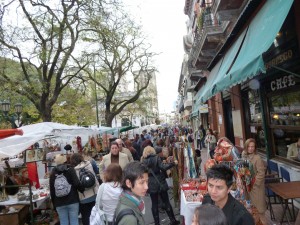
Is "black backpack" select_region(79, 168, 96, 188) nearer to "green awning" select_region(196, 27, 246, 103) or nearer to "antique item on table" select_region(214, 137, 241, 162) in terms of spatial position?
"antique item on table" select_region(214, 137, 241, 162)

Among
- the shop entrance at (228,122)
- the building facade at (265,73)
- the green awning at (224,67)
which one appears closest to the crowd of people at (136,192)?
the green awning at (224,67)

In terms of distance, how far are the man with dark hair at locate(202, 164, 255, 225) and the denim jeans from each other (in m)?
3.47

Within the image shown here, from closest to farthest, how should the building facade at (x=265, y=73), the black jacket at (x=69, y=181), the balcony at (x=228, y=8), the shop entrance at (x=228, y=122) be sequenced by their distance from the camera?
the building facade at (x=265, y=73) < the black jacket at (x=69, y=181) < the balcony at (x=228, y=8) < the shop entrance at (x=228, y=122)

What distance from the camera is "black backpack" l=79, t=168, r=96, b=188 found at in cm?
581

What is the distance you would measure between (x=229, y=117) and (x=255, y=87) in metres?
6.27

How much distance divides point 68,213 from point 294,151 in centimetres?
555

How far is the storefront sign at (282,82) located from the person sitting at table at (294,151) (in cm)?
141

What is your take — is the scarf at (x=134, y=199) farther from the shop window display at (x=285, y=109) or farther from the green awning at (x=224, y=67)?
the shop window display at (x=285, y=109)

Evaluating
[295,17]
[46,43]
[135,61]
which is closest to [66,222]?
[295,17]

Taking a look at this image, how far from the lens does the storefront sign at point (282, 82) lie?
6942 mm

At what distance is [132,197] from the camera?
9.09ft

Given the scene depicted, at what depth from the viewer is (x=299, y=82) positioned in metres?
6.55

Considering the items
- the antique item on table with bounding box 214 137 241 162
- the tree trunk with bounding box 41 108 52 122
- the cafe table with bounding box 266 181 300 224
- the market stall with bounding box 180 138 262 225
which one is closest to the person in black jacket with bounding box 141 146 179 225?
the market stall with bounding box 180 138 262 225

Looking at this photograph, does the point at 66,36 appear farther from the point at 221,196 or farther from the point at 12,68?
the point at 221,196
